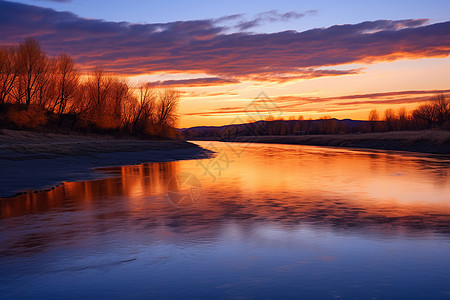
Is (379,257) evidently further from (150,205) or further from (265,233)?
(150,205)

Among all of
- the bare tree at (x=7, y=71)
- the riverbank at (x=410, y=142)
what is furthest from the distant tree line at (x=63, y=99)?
the riverbank at (x=410, y=142)

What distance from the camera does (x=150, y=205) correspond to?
14.7 meters

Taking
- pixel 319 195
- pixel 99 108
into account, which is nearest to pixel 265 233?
pixel 319 195

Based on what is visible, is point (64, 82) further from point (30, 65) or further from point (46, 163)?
point (46, 163)

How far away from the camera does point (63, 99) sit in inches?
2456

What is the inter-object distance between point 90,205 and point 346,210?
944 cm

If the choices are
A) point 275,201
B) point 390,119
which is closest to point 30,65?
point 275,201

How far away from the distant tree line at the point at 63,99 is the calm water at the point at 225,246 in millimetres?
45933

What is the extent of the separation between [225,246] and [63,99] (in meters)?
60.4

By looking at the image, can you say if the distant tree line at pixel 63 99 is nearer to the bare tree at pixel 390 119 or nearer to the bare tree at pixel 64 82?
the bare tree at pixel 64 82

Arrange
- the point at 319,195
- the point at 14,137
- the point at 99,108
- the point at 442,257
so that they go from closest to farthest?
the point at 442,257
the point at 319,195
the point at 14,137
the point at 99,108

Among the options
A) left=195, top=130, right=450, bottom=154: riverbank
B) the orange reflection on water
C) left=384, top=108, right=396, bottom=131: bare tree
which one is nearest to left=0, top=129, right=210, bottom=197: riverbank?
the orange reflection on water

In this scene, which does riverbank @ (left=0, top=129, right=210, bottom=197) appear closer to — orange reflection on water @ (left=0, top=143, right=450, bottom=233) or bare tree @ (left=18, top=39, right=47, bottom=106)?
orange reflection on water @ (left=0, top=143, right=450, bottom=233)

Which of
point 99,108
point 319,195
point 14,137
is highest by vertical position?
point 99,108
